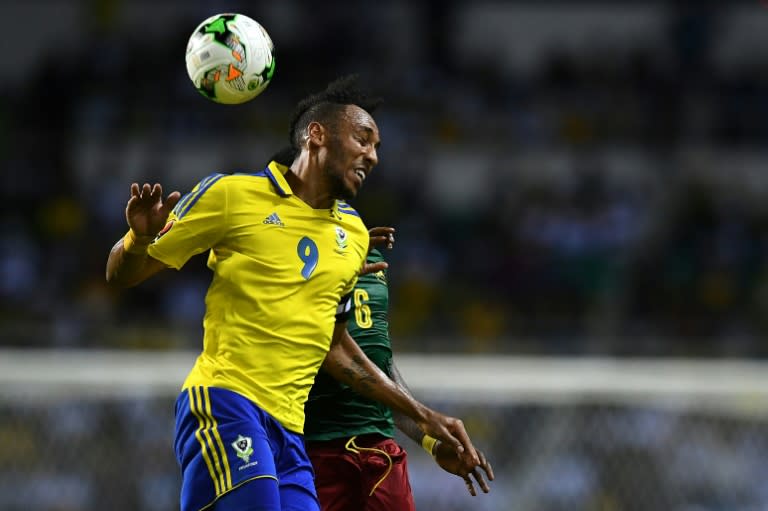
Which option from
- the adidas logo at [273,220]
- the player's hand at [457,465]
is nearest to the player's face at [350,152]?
the adidas logo at [273,220]

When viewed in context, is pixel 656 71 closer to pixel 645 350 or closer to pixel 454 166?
pixel 454 166

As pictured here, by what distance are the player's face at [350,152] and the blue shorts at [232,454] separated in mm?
805

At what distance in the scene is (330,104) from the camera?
4191 millimetres

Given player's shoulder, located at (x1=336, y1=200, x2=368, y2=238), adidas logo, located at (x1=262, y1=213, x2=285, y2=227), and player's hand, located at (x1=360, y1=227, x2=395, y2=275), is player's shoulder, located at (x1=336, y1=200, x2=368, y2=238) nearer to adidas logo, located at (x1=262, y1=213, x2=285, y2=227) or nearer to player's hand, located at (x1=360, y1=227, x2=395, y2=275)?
player's hand, located at (x1=360, y1=227, x2=395, y2=275)

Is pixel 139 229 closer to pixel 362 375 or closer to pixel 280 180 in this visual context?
pixel 280 180

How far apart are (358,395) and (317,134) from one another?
44.3 inches

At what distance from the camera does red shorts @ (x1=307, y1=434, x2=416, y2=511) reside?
462cm

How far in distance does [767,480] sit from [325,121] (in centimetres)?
487

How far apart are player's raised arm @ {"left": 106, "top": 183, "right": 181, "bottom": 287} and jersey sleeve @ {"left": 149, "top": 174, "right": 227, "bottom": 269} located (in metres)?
0.07

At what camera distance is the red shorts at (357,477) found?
4625 mm

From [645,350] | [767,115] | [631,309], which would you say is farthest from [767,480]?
[767,115]

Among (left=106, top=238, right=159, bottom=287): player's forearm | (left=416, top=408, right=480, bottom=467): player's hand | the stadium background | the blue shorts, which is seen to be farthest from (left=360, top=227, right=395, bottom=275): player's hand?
the stadium background

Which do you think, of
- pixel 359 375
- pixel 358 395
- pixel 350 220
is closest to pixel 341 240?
pixel 350 220

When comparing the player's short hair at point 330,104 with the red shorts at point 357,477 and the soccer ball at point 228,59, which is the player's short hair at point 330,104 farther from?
the red shorts at point 357,477
